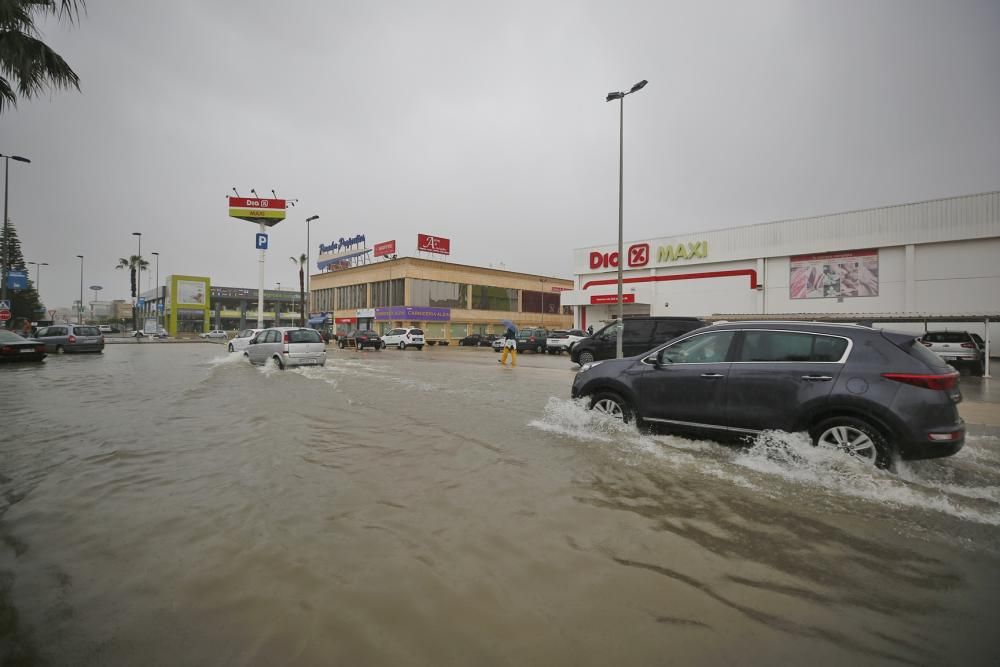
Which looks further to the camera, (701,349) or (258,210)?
(258,210)

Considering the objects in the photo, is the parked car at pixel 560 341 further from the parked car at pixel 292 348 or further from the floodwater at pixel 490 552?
the floodwater at pixel 490 552

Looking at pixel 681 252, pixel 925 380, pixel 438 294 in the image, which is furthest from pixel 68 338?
pixel 681 252

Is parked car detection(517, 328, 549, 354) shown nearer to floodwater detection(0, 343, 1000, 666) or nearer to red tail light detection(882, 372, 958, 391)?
floodwater detection(0, 343, 1000, 666)

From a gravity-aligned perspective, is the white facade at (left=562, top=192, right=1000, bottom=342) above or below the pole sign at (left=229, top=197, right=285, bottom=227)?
below

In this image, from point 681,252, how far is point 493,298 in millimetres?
28117

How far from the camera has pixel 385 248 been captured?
5559cm

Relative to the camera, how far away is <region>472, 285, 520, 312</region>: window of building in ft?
192

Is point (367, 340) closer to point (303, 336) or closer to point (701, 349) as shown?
point (303, 336)

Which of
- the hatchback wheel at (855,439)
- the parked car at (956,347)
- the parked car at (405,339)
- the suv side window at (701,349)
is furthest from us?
the parked car at (405,339)

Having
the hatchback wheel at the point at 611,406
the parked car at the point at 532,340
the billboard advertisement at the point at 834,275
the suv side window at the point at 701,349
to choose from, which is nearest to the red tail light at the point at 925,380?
the suv side window at the point at 701,349

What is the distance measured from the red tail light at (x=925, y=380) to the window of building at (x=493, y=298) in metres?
54.1

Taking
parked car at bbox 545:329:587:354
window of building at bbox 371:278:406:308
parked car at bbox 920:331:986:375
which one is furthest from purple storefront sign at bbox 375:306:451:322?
parked car at bbox 920:331:986:375

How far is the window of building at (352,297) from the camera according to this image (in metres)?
58.8

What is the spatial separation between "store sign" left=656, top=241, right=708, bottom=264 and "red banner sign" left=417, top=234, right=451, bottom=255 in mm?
26551
